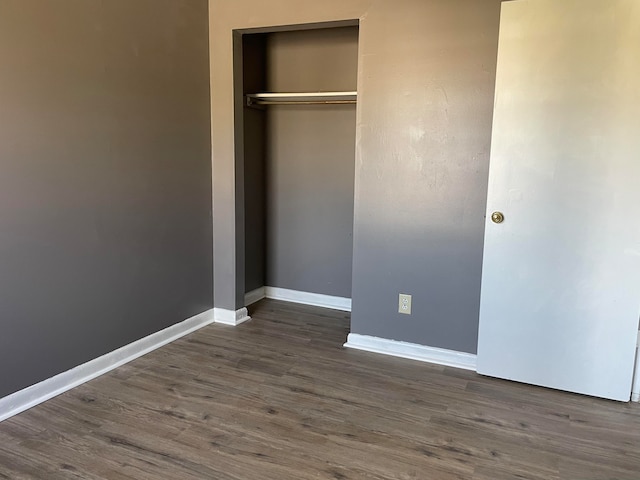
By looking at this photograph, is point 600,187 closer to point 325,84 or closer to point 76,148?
point 325,84

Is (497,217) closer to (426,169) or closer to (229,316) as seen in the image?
(426,169)

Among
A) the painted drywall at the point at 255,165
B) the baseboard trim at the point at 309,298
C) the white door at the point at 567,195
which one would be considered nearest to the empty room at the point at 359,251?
the white door at the point at 567,195

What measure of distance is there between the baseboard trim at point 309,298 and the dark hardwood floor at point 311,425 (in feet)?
3.19

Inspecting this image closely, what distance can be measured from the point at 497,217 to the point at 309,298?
6.17ft

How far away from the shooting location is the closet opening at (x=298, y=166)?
368cm

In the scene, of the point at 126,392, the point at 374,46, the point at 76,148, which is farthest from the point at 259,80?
the point at 126,392

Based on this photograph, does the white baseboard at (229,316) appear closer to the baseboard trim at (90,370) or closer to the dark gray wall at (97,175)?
the baseboard trim at (90,370)

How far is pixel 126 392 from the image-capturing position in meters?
2.47

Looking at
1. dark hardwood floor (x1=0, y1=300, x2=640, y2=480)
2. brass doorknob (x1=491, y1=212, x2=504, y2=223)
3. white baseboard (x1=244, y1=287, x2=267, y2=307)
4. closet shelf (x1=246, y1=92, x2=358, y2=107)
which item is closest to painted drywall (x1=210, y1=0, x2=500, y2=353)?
brass doorknob (x1=491, y1=212, x2=504, y2=223)

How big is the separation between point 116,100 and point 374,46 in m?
1.49

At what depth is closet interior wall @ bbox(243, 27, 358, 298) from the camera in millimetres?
3711

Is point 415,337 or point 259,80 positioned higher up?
point 259,80

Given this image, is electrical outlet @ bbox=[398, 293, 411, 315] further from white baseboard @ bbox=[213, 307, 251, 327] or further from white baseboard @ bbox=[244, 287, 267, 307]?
white baseboard @ bbox=[244, 287, 267, 307]

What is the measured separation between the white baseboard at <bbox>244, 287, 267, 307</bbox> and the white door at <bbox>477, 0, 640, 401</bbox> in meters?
2.02
